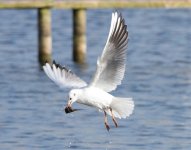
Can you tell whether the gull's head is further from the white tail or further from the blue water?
the blue water

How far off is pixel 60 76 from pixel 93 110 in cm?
439

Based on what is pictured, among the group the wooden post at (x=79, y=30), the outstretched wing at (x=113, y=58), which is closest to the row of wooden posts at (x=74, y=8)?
the wooden post at (x=79, y=30)

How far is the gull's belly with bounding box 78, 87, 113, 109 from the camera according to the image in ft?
48.1

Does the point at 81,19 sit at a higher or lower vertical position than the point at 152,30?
higher

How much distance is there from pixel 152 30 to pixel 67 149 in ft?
71.2

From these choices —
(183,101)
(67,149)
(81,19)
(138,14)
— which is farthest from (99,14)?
(67,149)

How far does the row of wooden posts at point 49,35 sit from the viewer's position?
81.4ft

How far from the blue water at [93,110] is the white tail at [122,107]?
3.03 feet

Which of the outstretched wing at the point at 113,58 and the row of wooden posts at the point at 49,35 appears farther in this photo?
the row of wooden posts at the point at 49,35

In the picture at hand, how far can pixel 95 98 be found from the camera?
1467 cm

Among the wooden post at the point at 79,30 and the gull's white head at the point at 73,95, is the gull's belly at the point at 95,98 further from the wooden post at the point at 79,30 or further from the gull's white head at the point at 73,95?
the wooden post at the point at 79,30

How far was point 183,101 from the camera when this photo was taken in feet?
65.9

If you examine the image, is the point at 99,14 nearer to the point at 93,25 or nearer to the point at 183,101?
the point at 93,25

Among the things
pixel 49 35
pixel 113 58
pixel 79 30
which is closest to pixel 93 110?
pixel 113 58
